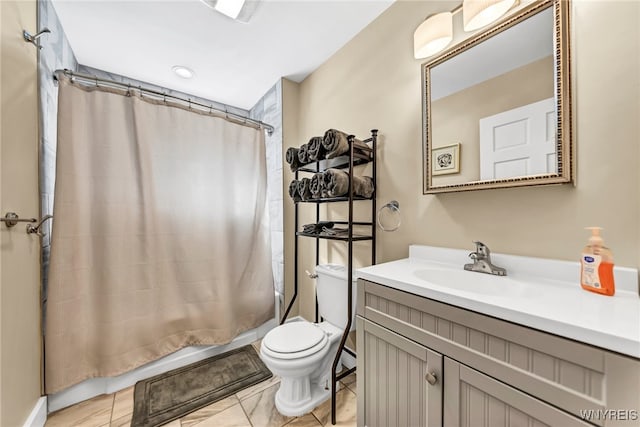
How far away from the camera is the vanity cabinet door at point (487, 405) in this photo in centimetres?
62

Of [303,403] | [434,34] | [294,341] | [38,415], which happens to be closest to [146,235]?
[38,415]

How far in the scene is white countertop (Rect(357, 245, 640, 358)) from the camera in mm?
555

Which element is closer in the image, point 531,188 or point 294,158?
point 531,188

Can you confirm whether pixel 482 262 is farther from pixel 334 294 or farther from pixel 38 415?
pixel 38 415

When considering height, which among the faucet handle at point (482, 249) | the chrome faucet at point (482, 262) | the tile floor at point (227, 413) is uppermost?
the faucet handle at point (482, 249)

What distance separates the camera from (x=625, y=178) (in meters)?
0.80

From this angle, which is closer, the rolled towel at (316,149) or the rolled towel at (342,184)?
the rolled towel at (342,184)

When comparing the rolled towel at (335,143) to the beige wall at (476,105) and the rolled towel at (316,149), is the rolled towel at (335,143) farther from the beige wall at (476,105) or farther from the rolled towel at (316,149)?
the beige wall at (476,105)

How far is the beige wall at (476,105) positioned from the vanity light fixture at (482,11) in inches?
10.2

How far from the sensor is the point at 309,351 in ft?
4.41

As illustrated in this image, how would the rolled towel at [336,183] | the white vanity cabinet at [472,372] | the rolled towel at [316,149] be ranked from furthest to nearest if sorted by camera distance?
the rolled towel at [316,149], the rolled towel at [336,183], the white vanity cabinet at [472,372]

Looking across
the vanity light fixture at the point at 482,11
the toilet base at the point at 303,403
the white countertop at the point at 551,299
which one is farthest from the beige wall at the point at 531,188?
the toilet base at the point at 303,403

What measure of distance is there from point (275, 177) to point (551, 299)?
2041 mm

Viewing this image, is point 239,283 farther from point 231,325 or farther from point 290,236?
point 290,236
